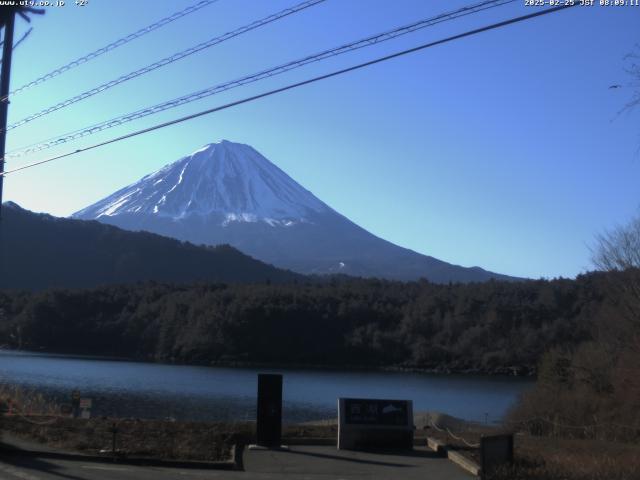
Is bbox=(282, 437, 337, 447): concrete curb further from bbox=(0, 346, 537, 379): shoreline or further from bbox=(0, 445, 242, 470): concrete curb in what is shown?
bbox=(0, 346, 537, 379): shoreline

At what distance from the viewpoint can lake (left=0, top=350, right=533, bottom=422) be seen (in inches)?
1380

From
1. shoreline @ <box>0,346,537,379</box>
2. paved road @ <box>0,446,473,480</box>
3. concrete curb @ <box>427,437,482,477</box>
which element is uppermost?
shoreline @ <box>0,346,537,379</box>

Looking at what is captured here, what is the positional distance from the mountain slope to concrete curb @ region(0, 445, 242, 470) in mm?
119908

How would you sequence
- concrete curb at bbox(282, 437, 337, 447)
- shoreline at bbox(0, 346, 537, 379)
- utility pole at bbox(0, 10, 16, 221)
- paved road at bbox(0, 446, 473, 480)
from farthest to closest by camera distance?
1. shoreline at bbox(0, 346, 537, 379)
2. utility pole at bbox(0, 10, 16, 221)
3. concrete curb at bbox(282, 437, 337, 447)
4. paved road at bbox(0, 446, 473, 480)

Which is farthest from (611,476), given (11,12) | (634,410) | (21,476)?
(634,410)

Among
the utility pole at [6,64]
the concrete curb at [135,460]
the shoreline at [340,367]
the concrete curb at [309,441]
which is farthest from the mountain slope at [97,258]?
the concrete curb at [135,460]

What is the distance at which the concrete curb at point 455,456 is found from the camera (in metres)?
12.8

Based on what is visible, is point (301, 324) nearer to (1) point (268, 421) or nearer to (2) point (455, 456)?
(1) point (268, 421)

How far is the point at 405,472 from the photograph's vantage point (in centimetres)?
1284

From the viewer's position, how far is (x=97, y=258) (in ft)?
470

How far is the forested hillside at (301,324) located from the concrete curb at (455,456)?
69.6 m

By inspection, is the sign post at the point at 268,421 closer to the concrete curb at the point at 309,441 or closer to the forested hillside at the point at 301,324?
the concrete curb at the point at 309,441

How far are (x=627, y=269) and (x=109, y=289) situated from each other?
8287 centimetres

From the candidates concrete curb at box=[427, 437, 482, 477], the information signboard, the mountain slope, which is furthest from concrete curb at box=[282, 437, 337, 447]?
the mountain slope
